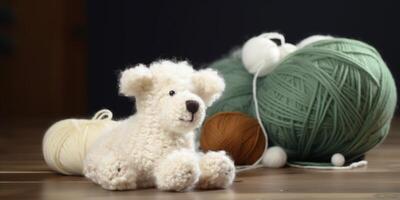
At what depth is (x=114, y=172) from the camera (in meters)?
1.31

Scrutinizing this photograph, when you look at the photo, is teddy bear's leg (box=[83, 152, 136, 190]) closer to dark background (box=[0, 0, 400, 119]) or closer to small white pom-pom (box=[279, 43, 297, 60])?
small white pom-pom (box=[279, 43, 297, 60])

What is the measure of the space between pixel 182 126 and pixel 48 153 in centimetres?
41

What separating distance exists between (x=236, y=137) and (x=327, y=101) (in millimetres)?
213

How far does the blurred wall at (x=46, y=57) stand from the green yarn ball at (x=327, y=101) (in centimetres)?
259

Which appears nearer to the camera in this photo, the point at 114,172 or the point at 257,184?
the point at 114,172

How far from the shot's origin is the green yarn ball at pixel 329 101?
1.63 m

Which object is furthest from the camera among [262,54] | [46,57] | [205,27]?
[46,57]

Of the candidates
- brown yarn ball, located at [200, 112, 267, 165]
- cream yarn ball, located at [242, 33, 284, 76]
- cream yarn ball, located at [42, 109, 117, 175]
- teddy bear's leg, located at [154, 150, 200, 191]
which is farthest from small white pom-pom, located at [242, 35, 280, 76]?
teddy bear's leg, located at [154, 150, 200, 191]

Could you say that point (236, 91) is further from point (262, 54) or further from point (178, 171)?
point (178, 171)

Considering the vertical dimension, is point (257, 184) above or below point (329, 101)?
below

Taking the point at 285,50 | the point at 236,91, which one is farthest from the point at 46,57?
the point at 285,50

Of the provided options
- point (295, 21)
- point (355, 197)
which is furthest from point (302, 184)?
point (295, 21)

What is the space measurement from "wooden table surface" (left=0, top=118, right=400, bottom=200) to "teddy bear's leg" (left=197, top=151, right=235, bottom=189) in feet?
0.07

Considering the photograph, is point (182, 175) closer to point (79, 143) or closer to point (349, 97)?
point (79, 143)
